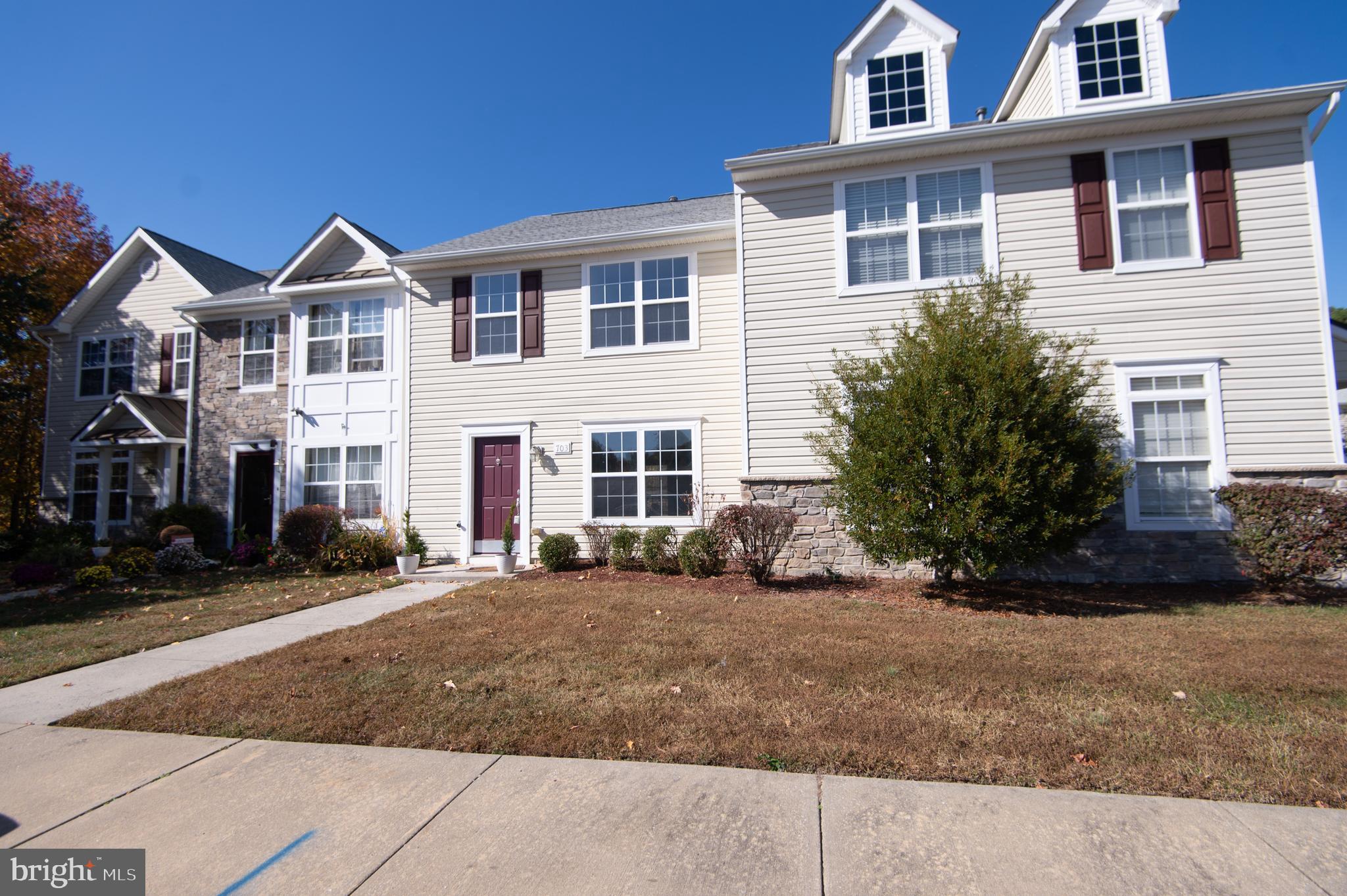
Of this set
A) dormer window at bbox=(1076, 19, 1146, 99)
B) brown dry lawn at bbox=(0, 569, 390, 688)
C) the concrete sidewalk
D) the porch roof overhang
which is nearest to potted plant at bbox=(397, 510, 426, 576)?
brown dry lawn at bbox=(0, 569, 390, 688)

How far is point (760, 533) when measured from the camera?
868 cm

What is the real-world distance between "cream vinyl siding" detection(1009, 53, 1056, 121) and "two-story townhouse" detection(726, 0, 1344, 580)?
50 mm

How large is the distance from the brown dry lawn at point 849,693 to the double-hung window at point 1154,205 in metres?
4.74

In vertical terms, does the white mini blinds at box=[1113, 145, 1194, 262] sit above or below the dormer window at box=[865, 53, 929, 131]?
below

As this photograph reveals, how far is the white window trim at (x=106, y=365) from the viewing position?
50.2 ft

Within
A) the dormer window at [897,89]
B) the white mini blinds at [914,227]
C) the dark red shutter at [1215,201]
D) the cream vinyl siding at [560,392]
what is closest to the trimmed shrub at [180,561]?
the cream vinyl siding at [560,392]

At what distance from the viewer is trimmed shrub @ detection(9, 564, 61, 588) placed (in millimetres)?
10047

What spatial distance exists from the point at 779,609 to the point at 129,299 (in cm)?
1721

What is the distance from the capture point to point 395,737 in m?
3.72

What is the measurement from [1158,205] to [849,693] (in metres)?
8.63

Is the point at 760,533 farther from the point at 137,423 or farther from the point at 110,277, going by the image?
the point at 110,277

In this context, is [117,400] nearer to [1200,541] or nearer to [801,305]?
[801,305]

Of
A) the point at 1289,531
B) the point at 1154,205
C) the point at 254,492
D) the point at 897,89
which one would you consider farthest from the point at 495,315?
the point at 1289,531

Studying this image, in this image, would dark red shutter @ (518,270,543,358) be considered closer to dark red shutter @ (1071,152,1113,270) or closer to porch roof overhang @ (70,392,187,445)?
porch roof overhang @ (70,392,187,445)
